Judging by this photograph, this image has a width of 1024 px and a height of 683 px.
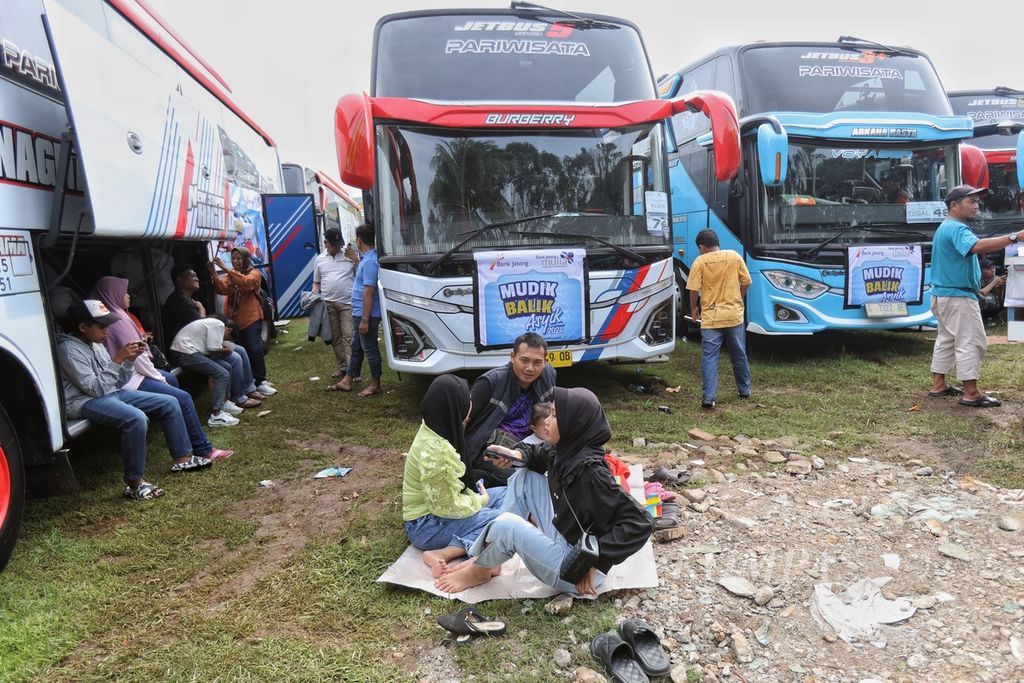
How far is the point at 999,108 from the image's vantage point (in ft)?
37.7

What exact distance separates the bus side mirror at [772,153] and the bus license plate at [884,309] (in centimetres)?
183

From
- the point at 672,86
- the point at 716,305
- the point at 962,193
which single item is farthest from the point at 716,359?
the point at 672,86

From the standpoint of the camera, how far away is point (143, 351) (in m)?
4.86

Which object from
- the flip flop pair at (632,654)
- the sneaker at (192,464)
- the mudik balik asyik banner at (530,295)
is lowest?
the flip flop pair at (632,654)

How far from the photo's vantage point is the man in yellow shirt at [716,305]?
6.07 meters

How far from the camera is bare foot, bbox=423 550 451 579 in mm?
3184

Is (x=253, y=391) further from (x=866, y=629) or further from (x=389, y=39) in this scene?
(x=866, y=629)

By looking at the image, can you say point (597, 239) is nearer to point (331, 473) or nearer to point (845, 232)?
point (331, 473)

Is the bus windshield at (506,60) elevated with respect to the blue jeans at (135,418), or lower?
elevated

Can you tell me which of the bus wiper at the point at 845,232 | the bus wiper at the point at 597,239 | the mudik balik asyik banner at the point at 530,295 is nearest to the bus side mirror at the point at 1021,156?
the bus wiper at the point at 845,232

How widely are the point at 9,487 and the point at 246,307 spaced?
393 centimetres

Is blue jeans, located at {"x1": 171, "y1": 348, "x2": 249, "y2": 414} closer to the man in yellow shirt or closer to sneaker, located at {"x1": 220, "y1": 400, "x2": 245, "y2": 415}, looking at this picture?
sneaker, located at {"x1": 220, "y1": 400, "x2": 245, "y2": 415}

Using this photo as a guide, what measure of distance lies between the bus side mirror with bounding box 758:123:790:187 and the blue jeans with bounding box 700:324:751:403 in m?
1.58

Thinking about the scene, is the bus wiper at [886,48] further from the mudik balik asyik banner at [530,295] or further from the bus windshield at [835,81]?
the mudik balik asyik banner at [530,295]
